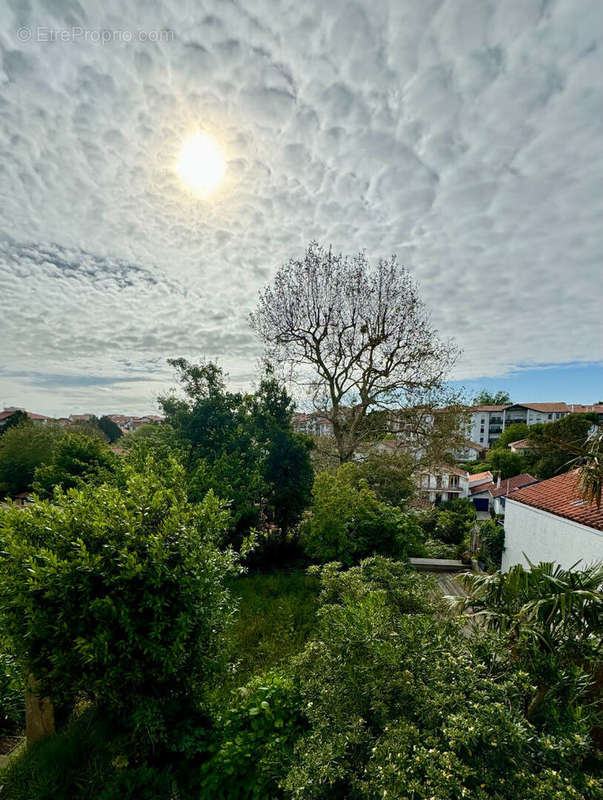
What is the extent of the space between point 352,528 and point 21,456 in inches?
994

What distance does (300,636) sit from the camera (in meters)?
5.22

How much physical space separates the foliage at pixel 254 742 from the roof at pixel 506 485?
62.9ft

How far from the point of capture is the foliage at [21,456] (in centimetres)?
2247

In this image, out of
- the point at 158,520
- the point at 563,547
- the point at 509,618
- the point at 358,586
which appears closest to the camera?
the point at 158,520

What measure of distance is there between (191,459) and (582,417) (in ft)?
88.9

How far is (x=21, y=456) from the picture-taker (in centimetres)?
2291

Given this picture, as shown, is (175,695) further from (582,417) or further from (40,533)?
(582,417)

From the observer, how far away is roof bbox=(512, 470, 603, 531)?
20.2 ft

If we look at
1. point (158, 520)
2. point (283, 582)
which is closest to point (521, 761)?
point (158, 520)

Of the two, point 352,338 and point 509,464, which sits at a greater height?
point 352,338

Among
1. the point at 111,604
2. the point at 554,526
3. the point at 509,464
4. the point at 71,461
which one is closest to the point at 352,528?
the point at 554,526

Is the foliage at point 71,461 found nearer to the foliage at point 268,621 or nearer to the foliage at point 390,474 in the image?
the foliage at point 268,621

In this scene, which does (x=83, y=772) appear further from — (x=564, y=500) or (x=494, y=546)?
(x=494, y=546)

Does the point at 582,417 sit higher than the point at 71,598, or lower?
higher
